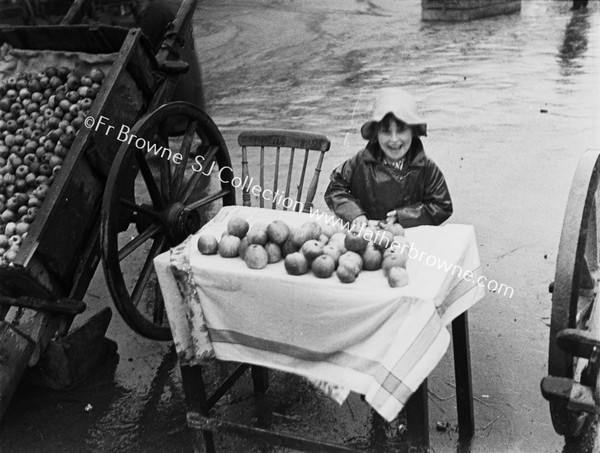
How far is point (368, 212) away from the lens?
12.1ft

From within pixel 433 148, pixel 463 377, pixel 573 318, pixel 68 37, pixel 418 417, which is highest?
pixel 68 37

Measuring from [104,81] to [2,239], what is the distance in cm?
106

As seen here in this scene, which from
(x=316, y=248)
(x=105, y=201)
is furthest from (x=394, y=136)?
(x=105, y=201)

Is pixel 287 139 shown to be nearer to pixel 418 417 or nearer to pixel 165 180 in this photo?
pixel 165 180

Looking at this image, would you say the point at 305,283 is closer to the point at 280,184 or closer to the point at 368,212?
the point at 368,212

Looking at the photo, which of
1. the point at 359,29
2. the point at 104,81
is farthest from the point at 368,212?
the point at 359,29

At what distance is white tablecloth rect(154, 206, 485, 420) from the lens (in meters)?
2.54

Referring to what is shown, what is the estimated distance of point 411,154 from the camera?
3.50m

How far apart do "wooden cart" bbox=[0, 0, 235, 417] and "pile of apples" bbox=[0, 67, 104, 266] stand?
0.17 m

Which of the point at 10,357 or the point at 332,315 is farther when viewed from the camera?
the point at 10,357

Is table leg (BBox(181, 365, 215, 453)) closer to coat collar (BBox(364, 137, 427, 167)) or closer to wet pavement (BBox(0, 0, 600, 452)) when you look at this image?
wet pavement (BBox(0, 0, 600, 452))

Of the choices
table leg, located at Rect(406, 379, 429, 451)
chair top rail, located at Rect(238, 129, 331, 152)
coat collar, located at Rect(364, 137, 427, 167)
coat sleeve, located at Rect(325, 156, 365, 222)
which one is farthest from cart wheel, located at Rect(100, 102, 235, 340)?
table leg, located at Rect(406, 379, 429, 451)

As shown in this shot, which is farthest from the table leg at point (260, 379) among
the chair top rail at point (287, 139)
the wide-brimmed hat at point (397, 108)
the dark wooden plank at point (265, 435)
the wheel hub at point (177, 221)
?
the wide-brimmed hat at point (397, 108)

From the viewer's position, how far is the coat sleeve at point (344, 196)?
3516mm
